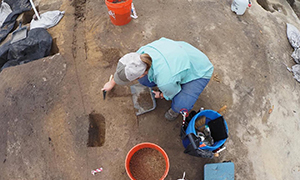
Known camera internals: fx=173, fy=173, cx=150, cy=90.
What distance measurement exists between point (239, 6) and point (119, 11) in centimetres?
244

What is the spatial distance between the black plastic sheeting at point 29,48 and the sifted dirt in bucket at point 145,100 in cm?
198

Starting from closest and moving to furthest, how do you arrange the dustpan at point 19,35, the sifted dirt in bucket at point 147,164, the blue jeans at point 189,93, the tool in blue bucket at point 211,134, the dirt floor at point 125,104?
the tool in blue bucket at point 211,134 → the blue jeans at point 189,93 → the sifted dirt in bucket at point 147,164 → the dirt floor at point 125,104 → the dustpan at point 19,35

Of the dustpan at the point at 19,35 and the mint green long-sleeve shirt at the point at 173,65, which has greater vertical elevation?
the mint green long-sleeve shirt at the point at 173,65

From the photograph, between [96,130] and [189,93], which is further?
[96,130]

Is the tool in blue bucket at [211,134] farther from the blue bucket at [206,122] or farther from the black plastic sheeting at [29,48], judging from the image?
the black plastic sheeting at [29,48]

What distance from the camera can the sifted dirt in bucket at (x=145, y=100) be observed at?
2.54 metres

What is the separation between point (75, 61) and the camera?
2.93m

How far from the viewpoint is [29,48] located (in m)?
3.20

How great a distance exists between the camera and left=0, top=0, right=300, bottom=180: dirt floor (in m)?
2.31

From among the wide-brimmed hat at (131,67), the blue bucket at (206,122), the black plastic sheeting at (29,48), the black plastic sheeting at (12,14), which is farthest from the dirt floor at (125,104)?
the black plastic sheeting at (12,14)

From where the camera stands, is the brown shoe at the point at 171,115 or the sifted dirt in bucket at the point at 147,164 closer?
the sifted dirt in bucket at the point at 147,164

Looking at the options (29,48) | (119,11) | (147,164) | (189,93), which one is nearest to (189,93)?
(189,93)

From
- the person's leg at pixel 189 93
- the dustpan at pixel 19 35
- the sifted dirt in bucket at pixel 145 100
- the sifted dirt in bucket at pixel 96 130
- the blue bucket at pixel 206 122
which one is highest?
the person's leg at pixel 189 93

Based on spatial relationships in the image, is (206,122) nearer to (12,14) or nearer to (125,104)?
(125,104)
